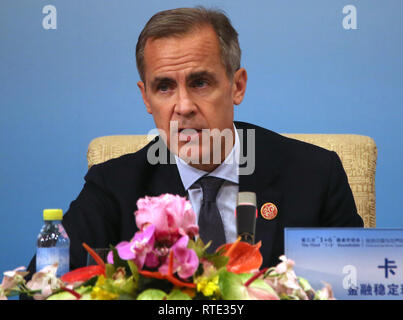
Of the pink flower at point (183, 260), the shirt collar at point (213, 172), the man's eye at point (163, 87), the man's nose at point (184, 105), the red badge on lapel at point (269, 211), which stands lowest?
the red badge on lapel at point (269, 211)

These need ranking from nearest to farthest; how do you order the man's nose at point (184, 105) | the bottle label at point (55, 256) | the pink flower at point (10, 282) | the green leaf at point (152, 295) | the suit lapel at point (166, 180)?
the green leaf at point (152, 295) < the pink flower at point (10, 282) < the bottle label at point (55, 256) < the man's nose at point (184, 105) < the suit lapel at point (166, 180)

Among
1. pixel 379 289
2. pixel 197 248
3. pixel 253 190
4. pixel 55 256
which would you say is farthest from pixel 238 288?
pixel 253 190

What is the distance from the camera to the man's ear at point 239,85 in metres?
1.88

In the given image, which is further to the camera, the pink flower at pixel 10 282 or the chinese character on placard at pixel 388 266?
the chinese character on placard at pixel 388 266

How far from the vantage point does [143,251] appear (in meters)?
0.71

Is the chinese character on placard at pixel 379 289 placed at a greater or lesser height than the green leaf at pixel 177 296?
lesser

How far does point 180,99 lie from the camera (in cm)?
163

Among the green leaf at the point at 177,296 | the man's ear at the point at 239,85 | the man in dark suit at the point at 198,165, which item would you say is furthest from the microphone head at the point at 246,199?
the man's ear at the point at 239,85

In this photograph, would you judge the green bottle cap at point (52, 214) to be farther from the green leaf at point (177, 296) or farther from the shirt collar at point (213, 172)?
the shirt collar at point (213, 172)

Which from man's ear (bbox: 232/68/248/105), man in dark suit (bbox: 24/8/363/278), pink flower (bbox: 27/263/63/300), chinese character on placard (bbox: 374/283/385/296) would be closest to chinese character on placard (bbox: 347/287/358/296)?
chinese character on placard (bbox: 374/283/385/296)

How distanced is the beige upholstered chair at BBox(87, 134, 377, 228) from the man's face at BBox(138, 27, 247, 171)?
0.36m

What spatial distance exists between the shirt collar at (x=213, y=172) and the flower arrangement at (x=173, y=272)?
37.6 inches

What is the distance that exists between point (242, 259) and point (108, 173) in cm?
107
